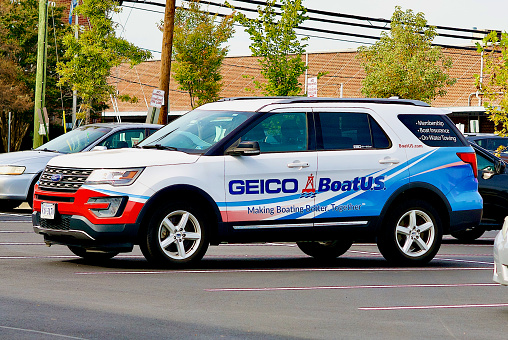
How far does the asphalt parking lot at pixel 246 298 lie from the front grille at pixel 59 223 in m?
0.45

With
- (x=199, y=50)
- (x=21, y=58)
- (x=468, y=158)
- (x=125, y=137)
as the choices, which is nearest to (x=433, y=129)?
(x=468, y=158)

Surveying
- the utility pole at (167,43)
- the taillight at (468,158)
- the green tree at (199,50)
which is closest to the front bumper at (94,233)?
the taillight at (468,158)

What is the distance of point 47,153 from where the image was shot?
17.8 m

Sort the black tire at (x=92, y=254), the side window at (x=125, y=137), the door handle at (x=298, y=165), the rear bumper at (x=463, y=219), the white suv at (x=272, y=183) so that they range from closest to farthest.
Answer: the white suv at (x=272, y=183) < the door handle at (x=298, y=165) < the black tire at (x=92, y=254) < the rear bumper at (x=463, y=219) < the side window at (x=125, y=137)

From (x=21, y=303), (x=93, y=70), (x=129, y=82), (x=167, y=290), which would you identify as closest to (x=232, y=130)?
(x=167, y=290)

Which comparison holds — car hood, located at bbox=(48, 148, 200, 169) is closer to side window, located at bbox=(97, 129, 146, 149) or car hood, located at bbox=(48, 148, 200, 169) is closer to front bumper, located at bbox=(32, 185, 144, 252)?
front bumper, located at bbox=(32, 185, 144, 252)

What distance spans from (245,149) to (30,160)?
28.4 ft

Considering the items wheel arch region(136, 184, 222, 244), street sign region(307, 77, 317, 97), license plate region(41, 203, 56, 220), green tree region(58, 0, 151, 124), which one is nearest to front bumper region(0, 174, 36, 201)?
street sign region(307, 77, 317, 97)

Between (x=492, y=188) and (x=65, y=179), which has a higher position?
(x=65, y=179)

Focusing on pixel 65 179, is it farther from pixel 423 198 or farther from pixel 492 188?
pixel 492 188

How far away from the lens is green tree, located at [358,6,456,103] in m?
47.1

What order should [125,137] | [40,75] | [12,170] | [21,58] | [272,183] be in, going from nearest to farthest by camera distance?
[272,183]
[12,170]
[125,137]
[40,75]
[21,58]

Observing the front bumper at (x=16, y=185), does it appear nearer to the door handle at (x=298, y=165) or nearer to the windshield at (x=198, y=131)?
the windshield at (x=198, y=131)

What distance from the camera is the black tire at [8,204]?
18.5m
